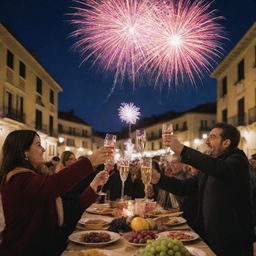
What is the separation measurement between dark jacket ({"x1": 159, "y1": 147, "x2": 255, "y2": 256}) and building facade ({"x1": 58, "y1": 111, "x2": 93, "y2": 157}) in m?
46.3

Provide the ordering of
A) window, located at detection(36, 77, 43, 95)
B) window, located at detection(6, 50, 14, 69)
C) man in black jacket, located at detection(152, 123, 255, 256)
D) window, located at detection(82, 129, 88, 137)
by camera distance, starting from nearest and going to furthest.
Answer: man in black jacket, located at detection(152, 123, 255, 256), window, located at detection(6, 50, 14, 69), window, located at detection(36, 77, 43, 95), window, located at detection(82, 129, 88, 137)

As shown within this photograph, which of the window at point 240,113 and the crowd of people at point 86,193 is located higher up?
the window at point 240,113

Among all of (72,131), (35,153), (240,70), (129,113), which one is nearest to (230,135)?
(35,153)

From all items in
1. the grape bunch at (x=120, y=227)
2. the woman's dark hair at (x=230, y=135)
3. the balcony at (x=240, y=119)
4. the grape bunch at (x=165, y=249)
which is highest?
the balcony at (x=240, y=119)

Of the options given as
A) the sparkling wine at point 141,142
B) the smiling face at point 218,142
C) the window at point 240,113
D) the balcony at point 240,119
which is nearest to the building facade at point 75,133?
the balcony at point 240,119

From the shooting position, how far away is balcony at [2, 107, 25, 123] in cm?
2041

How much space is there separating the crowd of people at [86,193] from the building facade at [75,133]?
1814 inches

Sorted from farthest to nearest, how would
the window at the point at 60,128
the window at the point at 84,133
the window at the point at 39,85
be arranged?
the window at the point at 84,133 → the window at the point at 60,128 → the window at the point at 39,85

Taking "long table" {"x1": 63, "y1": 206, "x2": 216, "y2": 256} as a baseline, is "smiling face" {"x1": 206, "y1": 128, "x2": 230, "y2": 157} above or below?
above

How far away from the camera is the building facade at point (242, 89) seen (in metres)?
20.3

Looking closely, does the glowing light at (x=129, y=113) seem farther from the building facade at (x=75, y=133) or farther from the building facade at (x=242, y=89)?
the building facade at (x=75, y=133)

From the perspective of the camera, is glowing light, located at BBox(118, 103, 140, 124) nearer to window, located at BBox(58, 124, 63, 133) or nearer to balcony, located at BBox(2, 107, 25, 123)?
balcony, located at BBox(2, 107, 25, 123)

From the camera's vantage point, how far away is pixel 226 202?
9.74 ft

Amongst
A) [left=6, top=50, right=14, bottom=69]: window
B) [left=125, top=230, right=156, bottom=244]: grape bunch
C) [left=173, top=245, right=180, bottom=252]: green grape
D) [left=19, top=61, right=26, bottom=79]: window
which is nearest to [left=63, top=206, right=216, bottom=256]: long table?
[left=125, top=230, right=156, bottom=244]: grape bunch
